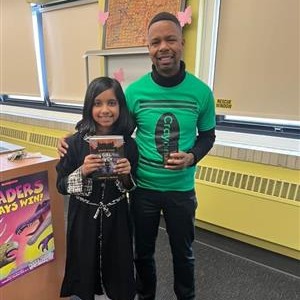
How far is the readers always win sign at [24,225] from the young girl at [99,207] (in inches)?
4.6

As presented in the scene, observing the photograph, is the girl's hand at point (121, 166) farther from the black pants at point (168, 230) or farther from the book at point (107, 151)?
the black pants at point (168, 230)

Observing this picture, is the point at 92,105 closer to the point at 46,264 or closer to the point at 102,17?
the point at 46,264

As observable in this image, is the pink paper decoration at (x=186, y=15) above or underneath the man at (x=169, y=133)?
above

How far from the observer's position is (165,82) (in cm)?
128

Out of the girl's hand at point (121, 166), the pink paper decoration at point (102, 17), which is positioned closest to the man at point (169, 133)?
the girl's hand at point (121, 166)

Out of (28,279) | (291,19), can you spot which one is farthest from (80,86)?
(28,279)

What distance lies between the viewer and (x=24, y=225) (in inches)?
50.9

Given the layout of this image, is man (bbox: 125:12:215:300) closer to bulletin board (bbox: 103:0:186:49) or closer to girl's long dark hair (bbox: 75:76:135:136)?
girl's long dark hair (bbox: 75:76:135:136)

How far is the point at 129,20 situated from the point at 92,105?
1.57 meters

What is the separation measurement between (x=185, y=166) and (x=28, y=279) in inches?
32.0

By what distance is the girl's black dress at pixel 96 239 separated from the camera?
125 centimetres

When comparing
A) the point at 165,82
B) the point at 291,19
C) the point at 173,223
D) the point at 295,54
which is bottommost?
the point at 173,223

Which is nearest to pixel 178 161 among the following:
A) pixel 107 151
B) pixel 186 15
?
pixel 107 151

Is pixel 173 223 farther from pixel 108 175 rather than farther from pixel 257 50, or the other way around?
pixel 257 50
